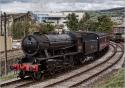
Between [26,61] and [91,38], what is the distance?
12053 mm

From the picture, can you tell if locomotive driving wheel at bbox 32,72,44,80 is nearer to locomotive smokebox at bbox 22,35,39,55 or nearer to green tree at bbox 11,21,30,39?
locomotive smokebox at bbox 22,35,39,55

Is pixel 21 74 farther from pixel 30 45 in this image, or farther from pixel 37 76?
pixel 30 45

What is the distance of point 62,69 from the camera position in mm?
23562

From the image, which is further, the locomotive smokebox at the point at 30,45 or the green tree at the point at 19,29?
the green tree at the point at 19,29

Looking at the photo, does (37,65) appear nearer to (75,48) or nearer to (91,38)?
(75,48)

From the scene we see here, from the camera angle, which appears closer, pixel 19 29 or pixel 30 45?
pixel 30 45

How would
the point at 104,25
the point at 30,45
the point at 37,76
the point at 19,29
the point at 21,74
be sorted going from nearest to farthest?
the point at 37,76, the point at 21,74, the point at 30,45, the point at 19,29, the point at 104,25

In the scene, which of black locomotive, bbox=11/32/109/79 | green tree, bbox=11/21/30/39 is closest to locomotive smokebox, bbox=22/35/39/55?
black locomotive, bbox=11/32/109/79

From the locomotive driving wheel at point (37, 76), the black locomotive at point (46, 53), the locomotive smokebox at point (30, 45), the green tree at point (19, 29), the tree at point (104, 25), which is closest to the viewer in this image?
the locomotive driving wheel at point (37, 76)

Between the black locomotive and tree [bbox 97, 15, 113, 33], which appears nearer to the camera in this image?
the black locomotive

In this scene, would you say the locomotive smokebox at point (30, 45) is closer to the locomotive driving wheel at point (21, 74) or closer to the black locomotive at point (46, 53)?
the black locomotive at point (46, 53)

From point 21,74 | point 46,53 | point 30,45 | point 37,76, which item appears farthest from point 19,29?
point 37,76

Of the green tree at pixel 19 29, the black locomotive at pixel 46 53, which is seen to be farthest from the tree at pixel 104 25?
the black locomotive at pixel 46 53

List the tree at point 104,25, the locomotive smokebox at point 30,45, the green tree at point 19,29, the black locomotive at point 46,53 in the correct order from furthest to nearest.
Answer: the tree at point 104,25 → the green tree at point 19,29 → the locomotive smokebox at point 30,45 → the black locomotive at point 46,53
